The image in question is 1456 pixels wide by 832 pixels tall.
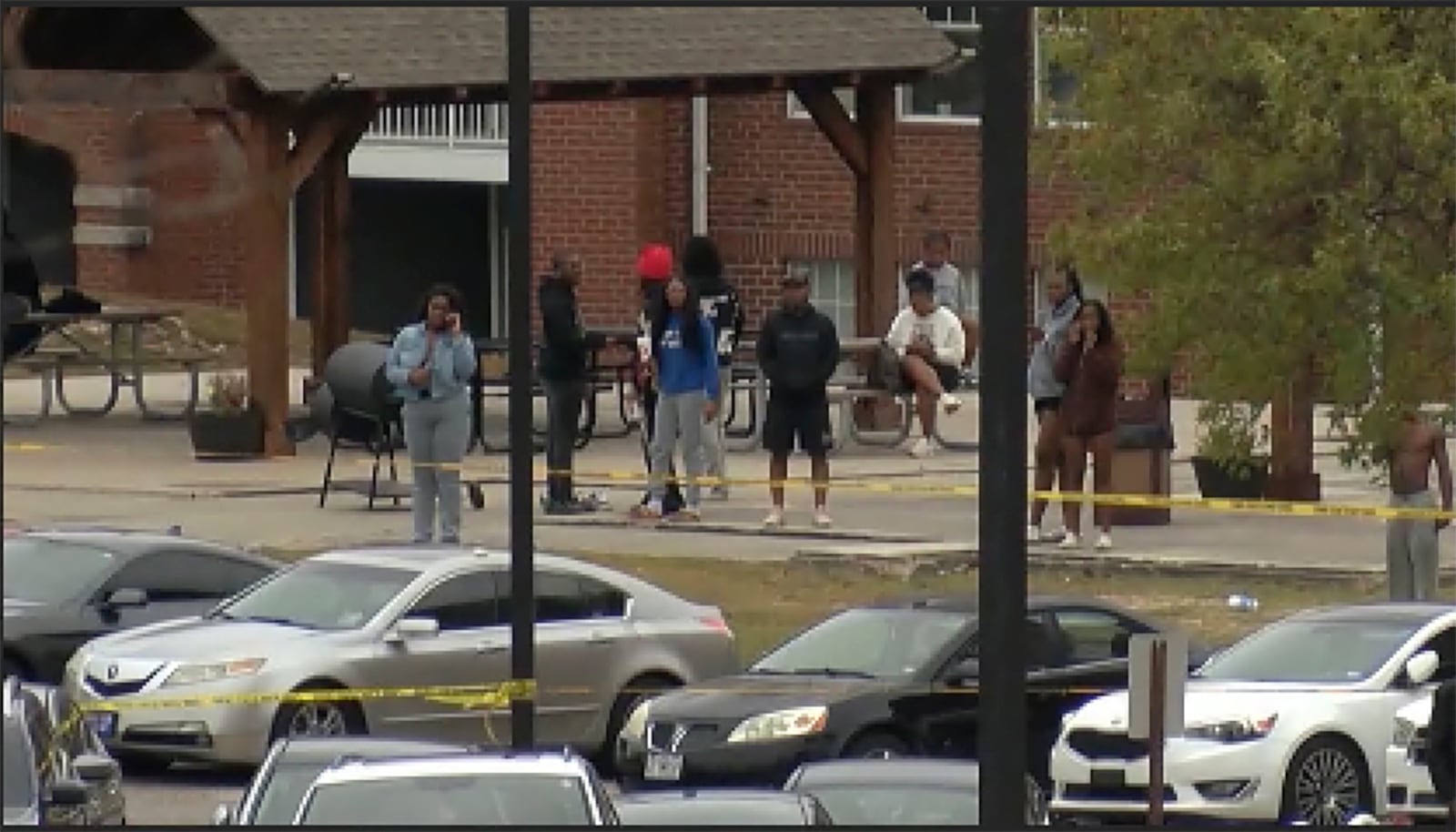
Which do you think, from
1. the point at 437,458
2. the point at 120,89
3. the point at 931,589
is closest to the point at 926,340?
the point at 931,589

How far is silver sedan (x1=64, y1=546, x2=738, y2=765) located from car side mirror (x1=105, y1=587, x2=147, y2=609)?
18.0 inches

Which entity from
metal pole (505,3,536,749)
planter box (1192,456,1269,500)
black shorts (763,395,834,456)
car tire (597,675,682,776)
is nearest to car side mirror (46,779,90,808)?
metal pole (505,3,536,749)

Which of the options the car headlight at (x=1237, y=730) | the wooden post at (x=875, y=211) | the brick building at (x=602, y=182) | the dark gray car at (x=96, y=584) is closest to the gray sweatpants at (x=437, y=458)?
the dark gray car at (x=96, y=584)

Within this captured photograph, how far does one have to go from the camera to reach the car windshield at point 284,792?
1257 cm

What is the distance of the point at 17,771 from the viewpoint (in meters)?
13.0

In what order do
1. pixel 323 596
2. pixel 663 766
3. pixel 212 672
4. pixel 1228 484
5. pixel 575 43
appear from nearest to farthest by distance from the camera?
1. pixel 663 766
2. pixel 212 672
3. pixel 323 596
4. pixel 1228 484
5. pixel 575 43

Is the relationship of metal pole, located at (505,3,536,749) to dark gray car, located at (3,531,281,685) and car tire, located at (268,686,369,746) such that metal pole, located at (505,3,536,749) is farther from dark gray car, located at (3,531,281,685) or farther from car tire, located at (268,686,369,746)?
dark gray car, located at (3,531,281,685)

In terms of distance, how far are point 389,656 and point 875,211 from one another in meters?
14.6

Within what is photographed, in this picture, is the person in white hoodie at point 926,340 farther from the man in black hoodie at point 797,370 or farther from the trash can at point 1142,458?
the man in black hoodie at point 797,370

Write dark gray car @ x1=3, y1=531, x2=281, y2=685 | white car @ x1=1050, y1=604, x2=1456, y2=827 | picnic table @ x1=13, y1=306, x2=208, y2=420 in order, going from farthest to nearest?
picnic table @ x1=13, y1=306, x2=208, y2=420, dark gray car @ x1=3, y1=531, x2=281, y2=685, white car @ x1=1050, y1=604, x2=1456, y2=827

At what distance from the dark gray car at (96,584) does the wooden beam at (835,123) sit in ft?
41.7

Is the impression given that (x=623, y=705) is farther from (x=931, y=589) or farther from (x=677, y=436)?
(x=677, y=436)

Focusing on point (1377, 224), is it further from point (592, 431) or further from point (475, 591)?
point (592, 431)

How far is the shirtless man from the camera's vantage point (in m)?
18.2
